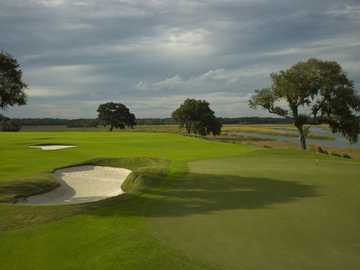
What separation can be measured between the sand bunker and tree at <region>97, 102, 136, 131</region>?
103 m

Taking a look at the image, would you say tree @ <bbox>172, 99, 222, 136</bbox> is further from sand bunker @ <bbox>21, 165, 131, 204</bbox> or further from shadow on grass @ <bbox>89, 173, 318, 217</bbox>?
shadow on grass @ <bbox>89, 173, 318, 217</bbox>

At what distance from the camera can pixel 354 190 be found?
14547mm

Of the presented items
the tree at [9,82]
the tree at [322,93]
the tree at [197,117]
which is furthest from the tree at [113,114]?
the tree at [9,82]

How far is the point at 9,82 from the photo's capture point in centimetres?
1733

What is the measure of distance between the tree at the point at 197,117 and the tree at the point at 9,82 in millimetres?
79730

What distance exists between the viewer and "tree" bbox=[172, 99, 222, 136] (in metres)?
96.9

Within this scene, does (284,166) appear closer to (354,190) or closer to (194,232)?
(354,190)

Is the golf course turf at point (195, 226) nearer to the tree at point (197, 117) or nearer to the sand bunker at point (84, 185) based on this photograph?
the sand bunker at point (84, 185)

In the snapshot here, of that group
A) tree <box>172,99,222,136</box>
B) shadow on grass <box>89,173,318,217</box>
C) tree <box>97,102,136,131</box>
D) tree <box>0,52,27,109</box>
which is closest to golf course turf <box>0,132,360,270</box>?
shadow on grass <box>89,173,318,217</box>

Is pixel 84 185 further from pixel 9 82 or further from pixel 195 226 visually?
→ pixel 195 226

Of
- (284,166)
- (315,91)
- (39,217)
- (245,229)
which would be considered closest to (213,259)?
(245,229)

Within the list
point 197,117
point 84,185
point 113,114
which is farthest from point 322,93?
point 113,114

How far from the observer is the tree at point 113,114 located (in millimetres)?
126000

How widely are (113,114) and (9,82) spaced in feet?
362
